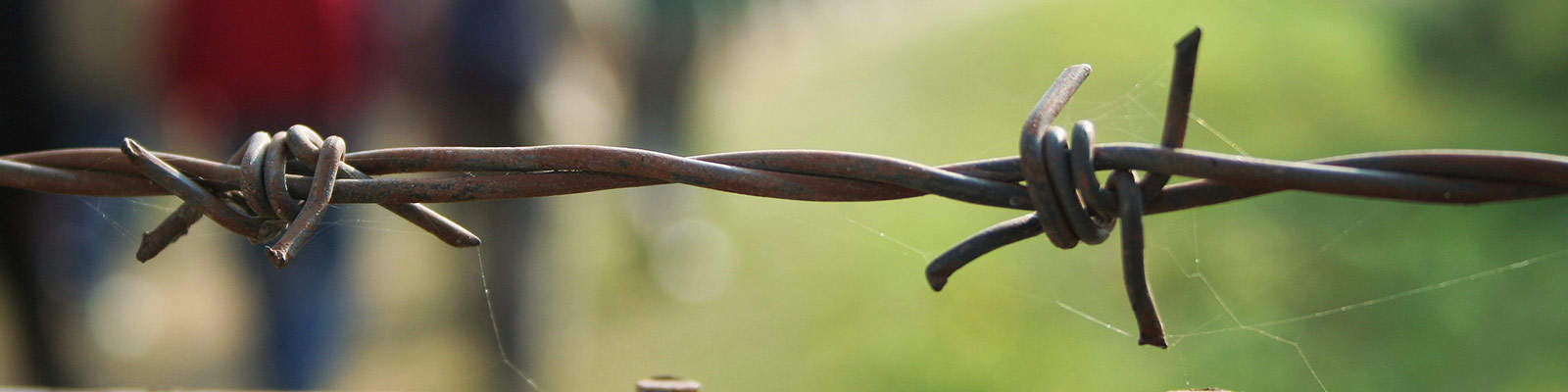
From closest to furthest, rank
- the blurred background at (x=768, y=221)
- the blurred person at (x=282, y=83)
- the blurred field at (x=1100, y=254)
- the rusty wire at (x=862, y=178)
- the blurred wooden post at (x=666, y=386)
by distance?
the rusty wire at (x=862, y=178)
the blurred wooden post at (x=666, y=386)
the blurred person at (x=282, y=83)
the blurred background at (x=768, y=221)
the blurred field at (x=1100, y=254)

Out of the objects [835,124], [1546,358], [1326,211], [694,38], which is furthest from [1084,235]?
[835,124]

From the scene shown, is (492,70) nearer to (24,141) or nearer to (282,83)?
(282,83)

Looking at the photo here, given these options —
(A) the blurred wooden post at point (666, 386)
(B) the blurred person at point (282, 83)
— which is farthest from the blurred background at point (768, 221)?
(A) the blurred wooden post at point (666, 386)

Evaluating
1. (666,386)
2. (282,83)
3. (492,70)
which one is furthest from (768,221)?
(666,386)

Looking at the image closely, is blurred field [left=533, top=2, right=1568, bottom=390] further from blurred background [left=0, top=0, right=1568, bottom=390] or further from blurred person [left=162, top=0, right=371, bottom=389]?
blurred person [left=162, top=0, right=371, bottom=389]

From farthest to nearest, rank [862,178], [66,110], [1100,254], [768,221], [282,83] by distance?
[768,221]
[1100,254]
[66,110]
[282,83]
[862,178]

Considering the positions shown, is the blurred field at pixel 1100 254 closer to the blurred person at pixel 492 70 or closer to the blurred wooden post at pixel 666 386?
the blurred person at pixel 492 70
